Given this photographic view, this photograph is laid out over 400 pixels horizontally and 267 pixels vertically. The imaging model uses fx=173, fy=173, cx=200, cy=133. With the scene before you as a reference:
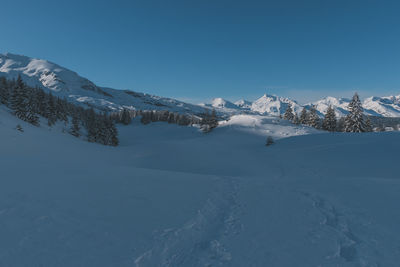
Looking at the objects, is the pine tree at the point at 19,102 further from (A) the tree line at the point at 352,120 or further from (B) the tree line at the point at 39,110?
(A) the tree line at the point at 352,120

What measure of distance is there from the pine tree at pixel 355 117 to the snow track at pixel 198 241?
47.4 m

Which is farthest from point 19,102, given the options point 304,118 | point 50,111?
point 304,118

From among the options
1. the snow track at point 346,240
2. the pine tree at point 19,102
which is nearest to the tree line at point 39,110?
the pine tree at point 19,102

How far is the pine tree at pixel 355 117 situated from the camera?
3906 cm

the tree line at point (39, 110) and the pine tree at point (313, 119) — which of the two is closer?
the tree line at point (39, 110)

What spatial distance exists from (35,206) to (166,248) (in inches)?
186

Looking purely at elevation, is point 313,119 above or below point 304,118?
below

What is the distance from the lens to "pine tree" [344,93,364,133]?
128 feet

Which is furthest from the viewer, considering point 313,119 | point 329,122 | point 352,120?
point 313,119

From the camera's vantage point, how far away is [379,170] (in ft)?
48.0

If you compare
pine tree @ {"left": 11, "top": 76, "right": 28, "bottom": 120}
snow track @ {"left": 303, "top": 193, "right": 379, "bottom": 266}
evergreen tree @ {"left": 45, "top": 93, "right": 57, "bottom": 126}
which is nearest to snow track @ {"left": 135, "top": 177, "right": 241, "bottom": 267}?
snow track @ {"left": 303, "top": 193, "right": 379, "bottom": 266}

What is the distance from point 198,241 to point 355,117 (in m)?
50.5

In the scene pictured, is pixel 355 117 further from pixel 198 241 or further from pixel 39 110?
pixel 39 110

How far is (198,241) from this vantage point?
4.49 meters
